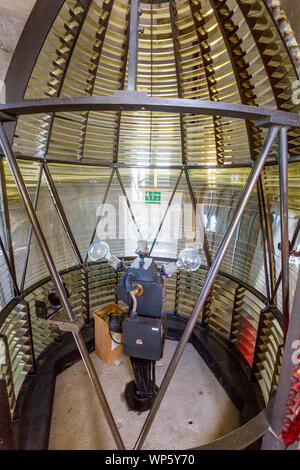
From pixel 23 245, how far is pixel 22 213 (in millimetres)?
398

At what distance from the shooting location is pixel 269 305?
2.45 metres

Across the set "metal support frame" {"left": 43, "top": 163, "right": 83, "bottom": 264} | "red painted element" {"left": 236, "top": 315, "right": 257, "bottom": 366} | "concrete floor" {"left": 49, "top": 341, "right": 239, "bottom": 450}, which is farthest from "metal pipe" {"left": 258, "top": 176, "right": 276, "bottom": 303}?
"metal support frame" {"left": 43, "top": 163, "right": 83, "bottom": 264}

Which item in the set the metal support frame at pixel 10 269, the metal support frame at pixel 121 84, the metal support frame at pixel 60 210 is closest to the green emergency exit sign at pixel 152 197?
the metal support frame at pixel 121 84

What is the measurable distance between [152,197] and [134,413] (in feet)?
9.91

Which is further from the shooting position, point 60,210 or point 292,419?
point 60,210

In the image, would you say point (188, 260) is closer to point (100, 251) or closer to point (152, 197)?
point (100, 251)

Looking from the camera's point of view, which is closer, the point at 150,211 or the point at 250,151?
the point at 250,151

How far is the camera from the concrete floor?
2.23m

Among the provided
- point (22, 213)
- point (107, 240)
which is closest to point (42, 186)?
point (22, 213)

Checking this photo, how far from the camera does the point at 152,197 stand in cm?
408

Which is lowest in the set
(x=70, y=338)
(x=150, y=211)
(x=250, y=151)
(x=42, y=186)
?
(x=70, y=338)

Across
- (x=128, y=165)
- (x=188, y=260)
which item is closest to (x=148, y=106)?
(x=188, y=260)

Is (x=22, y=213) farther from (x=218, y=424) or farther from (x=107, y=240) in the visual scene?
(x=218, y=424)

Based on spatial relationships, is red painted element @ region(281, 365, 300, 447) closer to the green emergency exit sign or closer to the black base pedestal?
the black base pedestal
